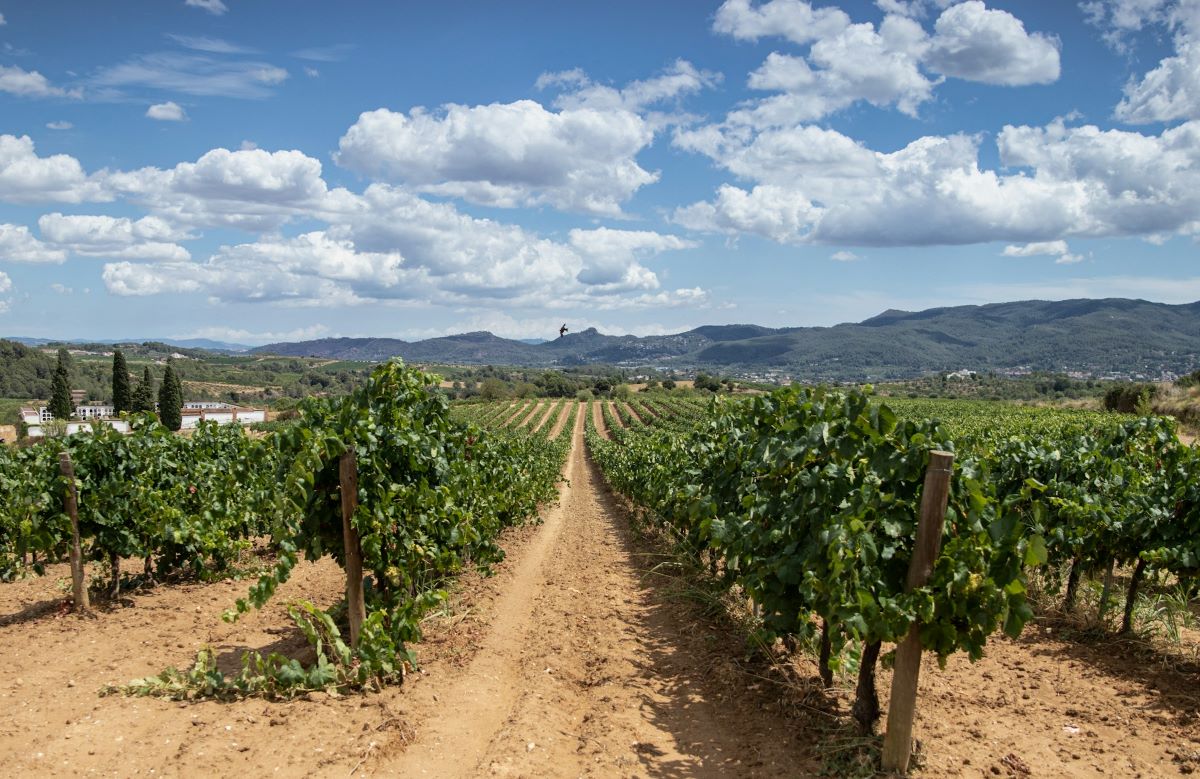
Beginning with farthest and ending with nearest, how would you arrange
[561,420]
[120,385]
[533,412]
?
[533,412]
[561,420]
[120,385]

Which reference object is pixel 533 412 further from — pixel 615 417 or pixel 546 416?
pixel 615 417

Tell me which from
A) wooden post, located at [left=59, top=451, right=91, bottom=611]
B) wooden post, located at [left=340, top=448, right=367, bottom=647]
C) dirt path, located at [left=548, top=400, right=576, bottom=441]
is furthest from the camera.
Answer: dirt path, located at [left=548, top=400, right=576, bottom=441]

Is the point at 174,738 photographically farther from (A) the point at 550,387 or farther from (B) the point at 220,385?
(B) the point at 220,385

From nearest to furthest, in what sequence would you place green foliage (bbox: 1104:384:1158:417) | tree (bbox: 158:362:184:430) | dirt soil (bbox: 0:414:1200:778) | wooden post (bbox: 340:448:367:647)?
dirt soil (bbox: 0:414:1200:778) → wooden post (bbox: 340:448:367:647) → green foliage (bbox: 1104:384:1158:417) → tree (bbox: 158:362:184:430)

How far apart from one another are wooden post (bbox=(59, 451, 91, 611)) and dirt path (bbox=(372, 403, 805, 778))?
5.16m

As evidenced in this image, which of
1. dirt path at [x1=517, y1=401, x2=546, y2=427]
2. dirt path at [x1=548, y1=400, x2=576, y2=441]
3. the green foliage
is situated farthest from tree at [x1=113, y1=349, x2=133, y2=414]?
the green foliage

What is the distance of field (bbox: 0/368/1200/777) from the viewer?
506cm

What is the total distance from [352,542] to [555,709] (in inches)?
92.8

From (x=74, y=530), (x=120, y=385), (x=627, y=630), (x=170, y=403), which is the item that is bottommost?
(x=170, y=403)

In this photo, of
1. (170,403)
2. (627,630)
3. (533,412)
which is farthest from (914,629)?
(533,412)

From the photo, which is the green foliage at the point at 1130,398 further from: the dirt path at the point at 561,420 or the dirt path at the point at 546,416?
the dirt path at the point at 546,416

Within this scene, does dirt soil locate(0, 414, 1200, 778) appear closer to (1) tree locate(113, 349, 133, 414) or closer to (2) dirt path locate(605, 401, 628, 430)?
(2) dirt path locate(605, 401, 628, 430)

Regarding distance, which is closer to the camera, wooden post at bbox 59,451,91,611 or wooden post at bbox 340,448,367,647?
wooden post at bbox 340,448,367,647

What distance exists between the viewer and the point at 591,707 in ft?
21.1
